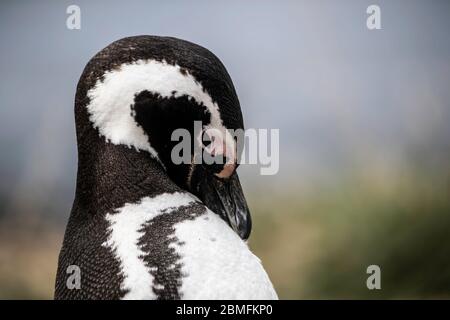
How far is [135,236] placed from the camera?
2.51 feet

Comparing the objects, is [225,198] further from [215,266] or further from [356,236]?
[356,236]

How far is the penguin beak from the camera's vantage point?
871 mm

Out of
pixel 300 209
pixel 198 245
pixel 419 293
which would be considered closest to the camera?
pixel 198 245

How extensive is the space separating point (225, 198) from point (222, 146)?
8 cm

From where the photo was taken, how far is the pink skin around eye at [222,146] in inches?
33.0

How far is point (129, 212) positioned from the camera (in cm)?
80

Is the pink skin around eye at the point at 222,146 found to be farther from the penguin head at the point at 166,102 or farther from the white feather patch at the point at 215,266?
the white feather patch at the point at 215,266
